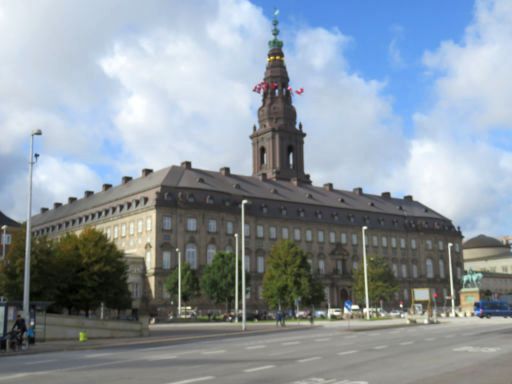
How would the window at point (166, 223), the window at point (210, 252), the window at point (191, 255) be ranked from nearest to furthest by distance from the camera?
1. the window at point (166, 223)
2. the window at point (191, 255)
3. the window at point (210, 252)

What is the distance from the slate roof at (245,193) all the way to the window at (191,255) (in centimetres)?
906

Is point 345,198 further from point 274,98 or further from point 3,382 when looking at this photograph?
point 3,382

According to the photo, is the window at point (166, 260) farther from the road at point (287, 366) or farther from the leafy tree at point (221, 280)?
the road at point (287, 366)

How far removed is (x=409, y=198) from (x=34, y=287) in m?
105

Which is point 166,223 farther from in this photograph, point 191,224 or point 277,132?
point 277,132

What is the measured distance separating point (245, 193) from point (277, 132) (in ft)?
82.6

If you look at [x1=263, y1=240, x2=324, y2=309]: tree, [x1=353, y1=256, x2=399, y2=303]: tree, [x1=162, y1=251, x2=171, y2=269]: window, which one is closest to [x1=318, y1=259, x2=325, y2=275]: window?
[x1=353, y1=256, x2=399, y2=303]: tree

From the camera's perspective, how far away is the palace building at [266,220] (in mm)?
98188

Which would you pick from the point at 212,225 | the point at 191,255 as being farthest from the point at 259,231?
the point at 191,255

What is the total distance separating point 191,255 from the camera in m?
99.2

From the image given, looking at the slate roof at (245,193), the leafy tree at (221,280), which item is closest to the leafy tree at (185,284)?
the leafy tree at (221,280)

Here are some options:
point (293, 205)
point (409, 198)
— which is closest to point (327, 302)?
point (293, 205)

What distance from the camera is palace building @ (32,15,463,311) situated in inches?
3866

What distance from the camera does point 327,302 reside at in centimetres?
11350
